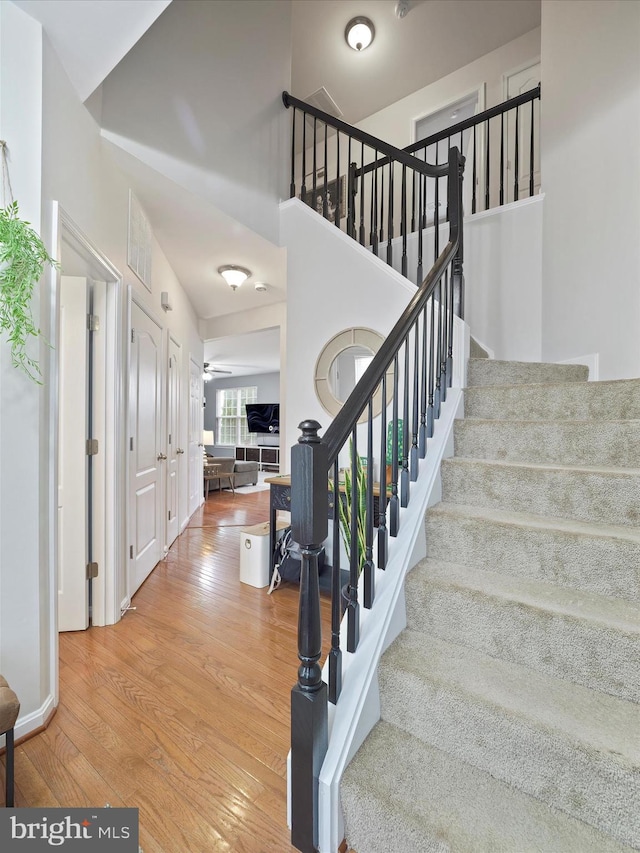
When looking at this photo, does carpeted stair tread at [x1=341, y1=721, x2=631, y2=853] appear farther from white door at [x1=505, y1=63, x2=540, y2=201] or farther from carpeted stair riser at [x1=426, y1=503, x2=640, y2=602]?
white door at [x1=505, y1=63, x2=540, y2=201]

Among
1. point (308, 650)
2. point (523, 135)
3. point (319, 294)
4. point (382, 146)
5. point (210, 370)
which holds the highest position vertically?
point (523, 135)

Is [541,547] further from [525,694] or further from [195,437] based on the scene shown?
[195,437]

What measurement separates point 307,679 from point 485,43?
234 inches

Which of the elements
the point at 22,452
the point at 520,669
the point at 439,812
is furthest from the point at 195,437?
the point at 439,812

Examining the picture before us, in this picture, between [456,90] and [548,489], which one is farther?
[456,90]

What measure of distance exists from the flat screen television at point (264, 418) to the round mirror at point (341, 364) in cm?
770

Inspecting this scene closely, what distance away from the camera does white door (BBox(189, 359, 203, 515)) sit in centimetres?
558

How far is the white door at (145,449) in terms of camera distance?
9.16ft

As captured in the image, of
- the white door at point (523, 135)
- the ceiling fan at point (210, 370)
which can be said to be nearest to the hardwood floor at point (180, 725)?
the white door at point (523, 135)

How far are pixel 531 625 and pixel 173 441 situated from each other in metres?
3.90

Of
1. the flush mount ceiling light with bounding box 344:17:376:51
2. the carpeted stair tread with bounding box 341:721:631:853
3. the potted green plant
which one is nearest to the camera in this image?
the carpeted stair tread with bounding box 341:721:631:853

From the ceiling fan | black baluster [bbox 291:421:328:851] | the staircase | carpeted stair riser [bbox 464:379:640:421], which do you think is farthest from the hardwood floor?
the ceiling fan

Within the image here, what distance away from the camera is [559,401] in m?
1.92

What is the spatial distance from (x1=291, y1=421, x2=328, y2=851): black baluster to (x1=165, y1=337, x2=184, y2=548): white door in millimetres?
3173
